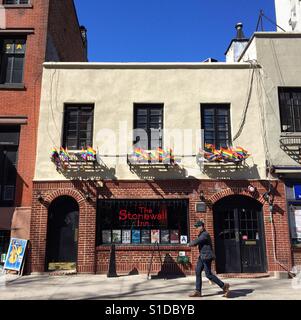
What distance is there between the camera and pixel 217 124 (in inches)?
501

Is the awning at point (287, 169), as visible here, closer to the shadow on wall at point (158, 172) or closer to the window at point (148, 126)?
the shadow on wall at point (158, 172)

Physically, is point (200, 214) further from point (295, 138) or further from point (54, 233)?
point (54, 233)

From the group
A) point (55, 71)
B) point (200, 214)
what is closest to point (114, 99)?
point (55, 71)

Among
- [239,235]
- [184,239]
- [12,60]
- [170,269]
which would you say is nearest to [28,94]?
[12,60]

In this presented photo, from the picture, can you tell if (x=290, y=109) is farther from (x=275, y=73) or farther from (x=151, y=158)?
(x=151, y=158)

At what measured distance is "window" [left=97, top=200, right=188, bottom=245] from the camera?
12016mm

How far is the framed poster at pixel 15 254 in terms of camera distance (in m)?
11.4

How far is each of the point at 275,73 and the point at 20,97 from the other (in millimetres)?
9205

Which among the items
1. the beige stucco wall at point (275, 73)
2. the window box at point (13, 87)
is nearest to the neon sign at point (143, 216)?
the beige stucco wall at point (275, 73)

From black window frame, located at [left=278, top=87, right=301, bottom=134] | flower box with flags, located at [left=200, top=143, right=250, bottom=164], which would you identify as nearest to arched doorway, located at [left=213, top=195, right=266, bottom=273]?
flower box with flags, located at [left=200, top=143, right=250, bottom=164]

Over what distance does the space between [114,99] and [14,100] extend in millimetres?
3605

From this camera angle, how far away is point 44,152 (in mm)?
12281

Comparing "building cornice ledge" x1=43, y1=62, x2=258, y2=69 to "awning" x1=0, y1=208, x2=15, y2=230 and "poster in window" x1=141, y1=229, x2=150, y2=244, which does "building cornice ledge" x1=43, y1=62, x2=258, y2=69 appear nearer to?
"awning" x1=0, y1=208, x2=15, y2=230

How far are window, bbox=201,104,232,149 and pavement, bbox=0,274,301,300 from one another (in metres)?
4.68
